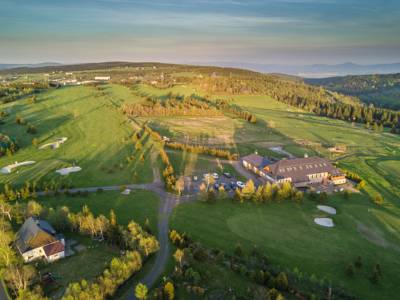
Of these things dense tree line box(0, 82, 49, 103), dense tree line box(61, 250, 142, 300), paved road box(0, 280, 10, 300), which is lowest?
paved road box(0, 280, 10, 300)

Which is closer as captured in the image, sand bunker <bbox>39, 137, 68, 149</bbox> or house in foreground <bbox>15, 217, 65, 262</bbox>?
house in foreground <bbox>15, 217, 65, 262</bbox>

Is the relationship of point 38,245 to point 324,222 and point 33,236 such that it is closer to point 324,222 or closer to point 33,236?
point 33,236

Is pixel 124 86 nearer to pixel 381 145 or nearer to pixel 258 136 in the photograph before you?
pixel 258 136

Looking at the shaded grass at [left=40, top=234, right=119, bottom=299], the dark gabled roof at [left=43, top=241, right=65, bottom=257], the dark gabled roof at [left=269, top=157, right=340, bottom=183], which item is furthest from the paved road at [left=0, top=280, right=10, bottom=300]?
the dark gabled roof at [left=269, top=157, right=340, bottom=183]

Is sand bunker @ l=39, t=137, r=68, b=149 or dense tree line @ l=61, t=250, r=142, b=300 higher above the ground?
sand bunker @ l=39, t=137, r=68, b=149

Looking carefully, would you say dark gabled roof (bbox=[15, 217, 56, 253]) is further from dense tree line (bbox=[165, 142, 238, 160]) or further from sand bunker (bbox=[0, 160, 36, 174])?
dense tree line (bbox=[165, 142, 238, 160])

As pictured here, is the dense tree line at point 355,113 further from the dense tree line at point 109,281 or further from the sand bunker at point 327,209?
the dense tree line at point 109,281

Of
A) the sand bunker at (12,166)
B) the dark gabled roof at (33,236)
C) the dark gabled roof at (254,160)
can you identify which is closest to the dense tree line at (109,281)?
the dark gabled roof at (33,236)
